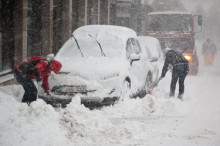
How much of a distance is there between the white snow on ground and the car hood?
2.46ft

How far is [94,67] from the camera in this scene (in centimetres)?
762

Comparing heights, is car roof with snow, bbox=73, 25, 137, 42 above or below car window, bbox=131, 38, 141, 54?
above

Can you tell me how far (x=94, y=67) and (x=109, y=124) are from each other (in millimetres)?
1798

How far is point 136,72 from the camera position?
8883 mm

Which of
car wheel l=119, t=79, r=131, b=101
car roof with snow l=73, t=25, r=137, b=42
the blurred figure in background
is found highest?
car roof with snow l=73, t=25, r=137, b=42

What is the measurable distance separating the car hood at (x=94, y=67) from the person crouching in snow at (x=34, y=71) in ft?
1.72

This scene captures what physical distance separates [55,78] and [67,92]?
0.39m

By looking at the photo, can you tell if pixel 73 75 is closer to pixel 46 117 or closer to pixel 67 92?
pixel 67 92

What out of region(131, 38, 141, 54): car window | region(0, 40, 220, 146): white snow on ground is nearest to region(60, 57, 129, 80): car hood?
region(0, 40, 220, 146): white snow on ground

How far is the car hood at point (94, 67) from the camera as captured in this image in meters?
7.41

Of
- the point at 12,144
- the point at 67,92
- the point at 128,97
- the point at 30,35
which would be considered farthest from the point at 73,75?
the point at 30,35

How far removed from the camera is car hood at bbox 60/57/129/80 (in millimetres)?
7414

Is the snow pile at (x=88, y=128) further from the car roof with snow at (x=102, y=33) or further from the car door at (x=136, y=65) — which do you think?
the car roof with snow at (x=102, y=33)

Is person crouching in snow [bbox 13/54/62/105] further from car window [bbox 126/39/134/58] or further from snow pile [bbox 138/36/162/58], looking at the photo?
snow pile [bbox 138/36/162/58]
